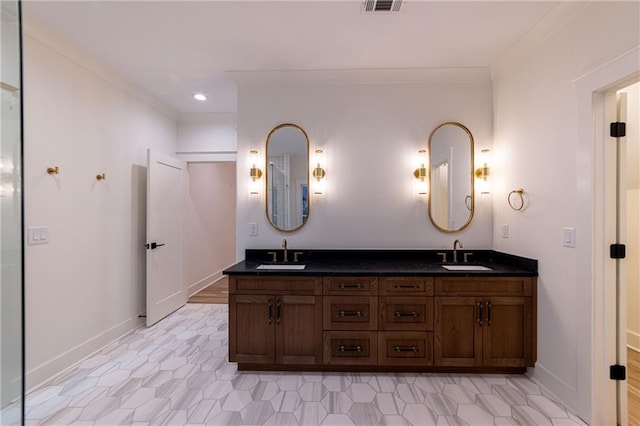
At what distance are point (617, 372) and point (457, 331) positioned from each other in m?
0.89

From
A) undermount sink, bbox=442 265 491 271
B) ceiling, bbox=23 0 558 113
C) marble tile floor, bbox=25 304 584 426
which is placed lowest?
marble tile floor, bbox=25 304 584 426

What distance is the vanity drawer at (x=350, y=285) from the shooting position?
7.36ft

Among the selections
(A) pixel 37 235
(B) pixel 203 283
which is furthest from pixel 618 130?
(B) pixel 203 283

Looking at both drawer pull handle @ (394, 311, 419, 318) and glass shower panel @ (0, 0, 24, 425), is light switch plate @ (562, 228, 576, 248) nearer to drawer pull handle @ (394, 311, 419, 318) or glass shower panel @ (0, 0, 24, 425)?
drawer pull handle @ (394, 311, 419, 318)

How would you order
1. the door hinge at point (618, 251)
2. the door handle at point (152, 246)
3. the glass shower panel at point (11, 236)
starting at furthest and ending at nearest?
1. the door handle at point (152, 246)
2. the door hinge at point (618, 251)
3. the glass shower panel at point (11, 236)

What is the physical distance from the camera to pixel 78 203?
241cm

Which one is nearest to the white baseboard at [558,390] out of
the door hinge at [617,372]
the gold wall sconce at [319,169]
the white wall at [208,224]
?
the door hinge at [617,372]

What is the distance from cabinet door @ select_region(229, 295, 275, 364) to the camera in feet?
7.43

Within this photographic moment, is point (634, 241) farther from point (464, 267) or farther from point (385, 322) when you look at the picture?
point (385, 322)

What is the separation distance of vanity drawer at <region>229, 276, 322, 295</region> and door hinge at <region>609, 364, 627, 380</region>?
1891mm

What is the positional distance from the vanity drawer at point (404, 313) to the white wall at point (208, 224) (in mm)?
2958

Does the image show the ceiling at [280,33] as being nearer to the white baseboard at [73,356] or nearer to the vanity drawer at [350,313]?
the vanity drawer at [350,313]

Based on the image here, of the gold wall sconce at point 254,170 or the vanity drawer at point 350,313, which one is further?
the gold wall sconce at point 254,170

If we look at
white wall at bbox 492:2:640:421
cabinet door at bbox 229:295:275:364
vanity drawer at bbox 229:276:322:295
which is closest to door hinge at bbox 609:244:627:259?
white wall at bbox 492:2:640:421
